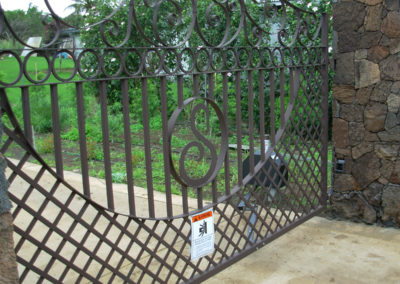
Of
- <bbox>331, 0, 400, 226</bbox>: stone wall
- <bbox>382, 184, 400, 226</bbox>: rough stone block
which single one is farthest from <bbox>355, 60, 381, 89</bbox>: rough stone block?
<bbox>382, 184, 400, 226</bbox>: rough stone block

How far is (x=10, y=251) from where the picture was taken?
166 centimetres

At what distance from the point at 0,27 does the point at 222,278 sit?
2.27m

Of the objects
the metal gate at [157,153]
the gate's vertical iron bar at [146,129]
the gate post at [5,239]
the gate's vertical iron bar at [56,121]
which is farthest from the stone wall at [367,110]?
the gate post at [5,239]

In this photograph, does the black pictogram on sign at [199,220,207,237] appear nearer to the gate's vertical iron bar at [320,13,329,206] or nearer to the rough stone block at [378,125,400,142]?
the gate's vertical iron bar at [320,13,329,206]

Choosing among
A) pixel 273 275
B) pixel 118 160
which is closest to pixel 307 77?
pixel 273 275

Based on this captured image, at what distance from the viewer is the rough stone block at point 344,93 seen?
4.25 meters

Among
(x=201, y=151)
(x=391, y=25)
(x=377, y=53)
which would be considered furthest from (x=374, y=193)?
(x=201, y=151)

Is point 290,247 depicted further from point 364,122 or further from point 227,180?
point 364,122

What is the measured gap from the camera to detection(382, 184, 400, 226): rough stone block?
164 inches

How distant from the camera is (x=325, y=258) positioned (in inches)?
144

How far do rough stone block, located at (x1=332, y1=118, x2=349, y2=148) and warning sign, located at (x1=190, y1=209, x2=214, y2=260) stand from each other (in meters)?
1.86

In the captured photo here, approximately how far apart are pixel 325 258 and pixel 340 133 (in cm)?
128

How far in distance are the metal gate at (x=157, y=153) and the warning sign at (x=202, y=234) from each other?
0.08 meters

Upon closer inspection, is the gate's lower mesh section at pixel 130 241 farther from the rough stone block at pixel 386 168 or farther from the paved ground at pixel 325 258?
the rough stone block at pixel 386 168
